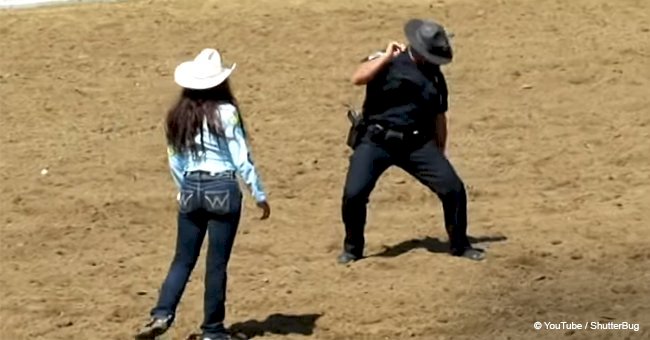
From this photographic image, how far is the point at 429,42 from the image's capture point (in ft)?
31.2

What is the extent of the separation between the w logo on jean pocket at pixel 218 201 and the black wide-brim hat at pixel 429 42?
177cm

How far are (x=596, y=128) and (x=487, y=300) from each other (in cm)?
398

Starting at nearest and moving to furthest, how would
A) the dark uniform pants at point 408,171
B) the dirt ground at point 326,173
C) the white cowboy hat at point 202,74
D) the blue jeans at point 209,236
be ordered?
the white cowboy hat at point 202,74 → the blue jeans at point 209,236 → the dirt ground at point 326,173 → the dark uniform pants at point 408,171

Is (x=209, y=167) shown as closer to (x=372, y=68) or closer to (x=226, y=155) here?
(x=226, y=155)

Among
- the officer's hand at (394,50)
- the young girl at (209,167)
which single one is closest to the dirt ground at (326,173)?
the young girl at (209,167)

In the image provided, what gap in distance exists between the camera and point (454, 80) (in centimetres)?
1419

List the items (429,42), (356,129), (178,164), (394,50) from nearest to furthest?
1. (178,164)
2. (429,42)
3. (394,50)
4. (356,129)

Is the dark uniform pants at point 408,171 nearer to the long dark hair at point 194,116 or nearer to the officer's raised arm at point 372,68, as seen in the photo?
the officer's raised arm at point 372,68

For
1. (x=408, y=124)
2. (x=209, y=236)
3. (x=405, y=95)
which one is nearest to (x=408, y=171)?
(x=408, y=124)

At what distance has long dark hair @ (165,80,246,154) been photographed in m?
8.23

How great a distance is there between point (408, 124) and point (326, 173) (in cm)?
241

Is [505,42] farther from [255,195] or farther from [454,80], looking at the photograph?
[255,195]

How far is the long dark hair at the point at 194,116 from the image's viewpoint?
8.23m

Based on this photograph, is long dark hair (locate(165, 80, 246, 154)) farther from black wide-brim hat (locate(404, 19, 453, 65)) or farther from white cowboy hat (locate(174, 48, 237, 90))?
black wide-brim hat (locate(404, 19, 453, 65))
